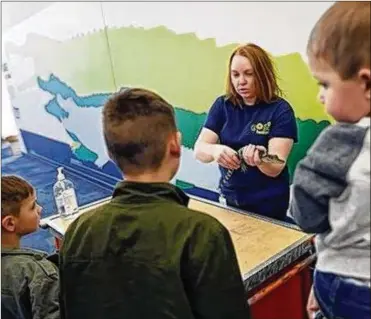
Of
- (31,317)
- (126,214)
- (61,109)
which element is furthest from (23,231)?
(61,109)

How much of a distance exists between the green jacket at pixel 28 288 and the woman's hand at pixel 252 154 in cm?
80

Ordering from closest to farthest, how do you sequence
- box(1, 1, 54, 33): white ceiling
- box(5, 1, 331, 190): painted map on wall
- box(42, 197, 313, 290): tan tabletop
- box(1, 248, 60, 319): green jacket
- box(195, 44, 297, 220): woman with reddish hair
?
box(1, 248, 60, 319): green jacket < box(42, 197, 313, 290): tan tabletop < box(195, 44, 297, 220): woman with reddish hair < box(5, 1, 331, 190): painted map on wall < box(1, 1, 54, 33): white ceiling

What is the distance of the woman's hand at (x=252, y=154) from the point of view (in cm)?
176

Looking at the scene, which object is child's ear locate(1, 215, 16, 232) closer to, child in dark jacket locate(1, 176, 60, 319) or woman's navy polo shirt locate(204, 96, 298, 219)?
child in dark jacket locate(1, 176, 60, 319)

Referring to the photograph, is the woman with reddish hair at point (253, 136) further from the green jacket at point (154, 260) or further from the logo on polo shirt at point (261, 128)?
the green jacket at point (154, 260)

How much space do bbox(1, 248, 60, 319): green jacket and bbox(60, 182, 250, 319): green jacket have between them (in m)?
0.22

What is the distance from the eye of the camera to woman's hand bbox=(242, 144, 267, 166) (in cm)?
176

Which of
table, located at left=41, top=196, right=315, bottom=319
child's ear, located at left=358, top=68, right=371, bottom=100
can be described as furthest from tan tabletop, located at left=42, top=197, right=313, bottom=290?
child's ear, located at left=358, top=68, right=371, bottom=100

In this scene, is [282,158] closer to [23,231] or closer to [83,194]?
[23,231]

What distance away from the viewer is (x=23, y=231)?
5.01ft

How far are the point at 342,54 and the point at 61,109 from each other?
4185 millimetres

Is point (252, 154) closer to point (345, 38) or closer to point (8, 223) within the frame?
point (8, 223)

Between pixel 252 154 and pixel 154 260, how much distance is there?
0.81 meters

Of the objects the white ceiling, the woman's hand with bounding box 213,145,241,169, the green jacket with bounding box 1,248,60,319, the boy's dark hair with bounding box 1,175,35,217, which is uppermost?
the white ceiling
